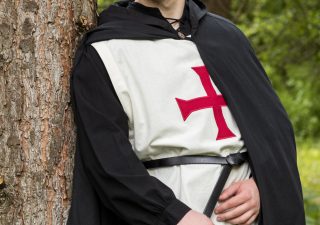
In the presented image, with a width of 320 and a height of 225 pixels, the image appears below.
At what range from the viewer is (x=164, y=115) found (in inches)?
93.1

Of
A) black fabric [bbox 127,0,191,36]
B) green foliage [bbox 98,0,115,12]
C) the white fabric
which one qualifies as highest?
black fabric [bbox 127,0,191,36]

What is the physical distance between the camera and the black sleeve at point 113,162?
2244mm

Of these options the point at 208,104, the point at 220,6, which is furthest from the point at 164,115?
the point at 220,6

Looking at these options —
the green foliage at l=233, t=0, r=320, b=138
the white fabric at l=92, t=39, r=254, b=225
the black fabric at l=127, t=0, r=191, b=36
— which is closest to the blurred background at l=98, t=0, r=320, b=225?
the green foliage at l=233, t=0, r=320, b=138

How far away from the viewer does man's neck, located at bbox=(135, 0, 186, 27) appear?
2.55 meters

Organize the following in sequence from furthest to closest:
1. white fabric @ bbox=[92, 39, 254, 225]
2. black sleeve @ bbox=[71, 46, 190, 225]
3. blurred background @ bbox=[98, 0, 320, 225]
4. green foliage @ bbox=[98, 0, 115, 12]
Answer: blurred background @ bbox=[98, 0, 320, 225], green foliage @ bbox=[98, 0, 115, 12], white fabric @ bbox=[92, 39, 254, 225], black sleeve @ bbox=[71, 46, 190, 225]

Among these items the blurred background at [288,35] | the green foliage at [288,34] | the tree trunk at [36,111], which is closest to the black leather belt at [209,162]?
the tree trunk at [36,111]

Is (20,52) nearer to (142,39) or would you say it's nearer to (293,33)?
(142,39)

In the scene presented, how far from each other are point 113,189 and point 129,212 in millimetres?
100

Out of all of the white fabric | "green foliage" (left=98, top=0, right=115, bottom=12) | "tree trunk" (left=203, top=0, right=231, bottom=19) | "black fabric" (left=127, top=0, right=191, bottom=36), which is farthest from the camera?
"green foliage" (left=98, top=0, right=115, bottom=12)

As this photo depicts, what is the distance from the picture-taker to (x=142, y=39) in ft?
8.02

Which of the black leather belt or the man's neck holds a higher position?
the man's neck

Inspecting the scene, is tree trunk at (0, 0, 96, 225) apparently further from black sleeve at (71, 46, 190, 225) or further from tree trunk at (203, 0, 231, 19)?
tree trunk at (203, 0, 231, 19)

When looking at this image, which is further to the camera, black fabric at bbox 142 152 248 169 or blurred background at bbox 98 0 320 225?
blurred background at bbox 98 0 320 225
